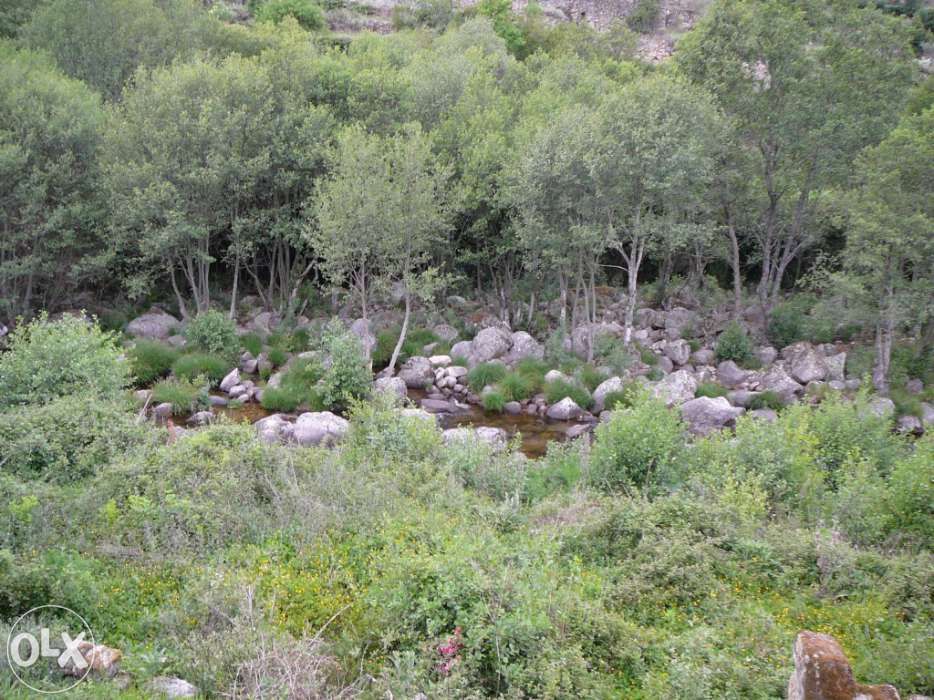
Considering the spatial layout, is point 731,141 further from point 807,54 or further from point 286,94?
point 286,94

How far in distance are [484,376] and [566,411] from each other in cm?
390

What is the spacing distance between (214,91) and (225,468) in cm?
2176

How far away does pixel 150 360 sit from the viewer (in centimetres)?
2806

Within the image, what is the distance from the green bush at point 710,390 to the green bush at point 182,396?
1821 cm

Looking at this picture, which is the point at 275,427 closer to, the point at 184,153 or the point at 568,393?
the point at 568,393

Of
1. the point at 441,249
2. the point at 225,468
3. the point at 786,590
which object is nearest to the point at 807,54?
the point at 441,249

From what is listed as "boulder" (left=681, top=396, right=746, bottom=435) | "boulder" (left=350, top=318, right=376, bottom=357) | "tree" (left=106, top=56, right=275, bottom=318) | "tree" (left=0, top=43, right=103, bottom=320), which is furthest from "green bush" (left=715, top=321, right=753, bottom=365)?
"tree" (left=0, top=43, right=103, bottom=320)

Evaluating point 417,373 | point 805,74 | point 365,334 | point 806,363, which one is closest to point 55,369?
point 365,334

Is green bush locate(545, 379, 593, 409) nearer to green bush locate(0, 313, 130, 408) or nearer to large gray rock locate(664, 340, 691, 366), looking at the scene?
large gray rock locate(664, 340, 691, 366)

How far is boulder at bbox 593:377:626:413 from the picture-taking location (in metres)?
27.2

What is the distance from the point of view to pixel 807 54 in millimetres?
29219

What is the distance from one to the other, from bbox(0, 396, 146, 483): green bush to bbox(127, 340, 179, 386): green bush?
43.2 feet

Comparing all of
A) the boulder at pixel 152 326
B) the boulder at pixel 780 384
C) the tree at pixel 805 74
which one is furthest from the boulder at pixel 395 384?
the tree at pixel 805 74

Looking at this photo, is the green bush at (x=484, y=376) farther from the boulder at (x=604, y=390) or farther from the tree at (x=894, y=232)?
the tree at (x=894, y=232)
